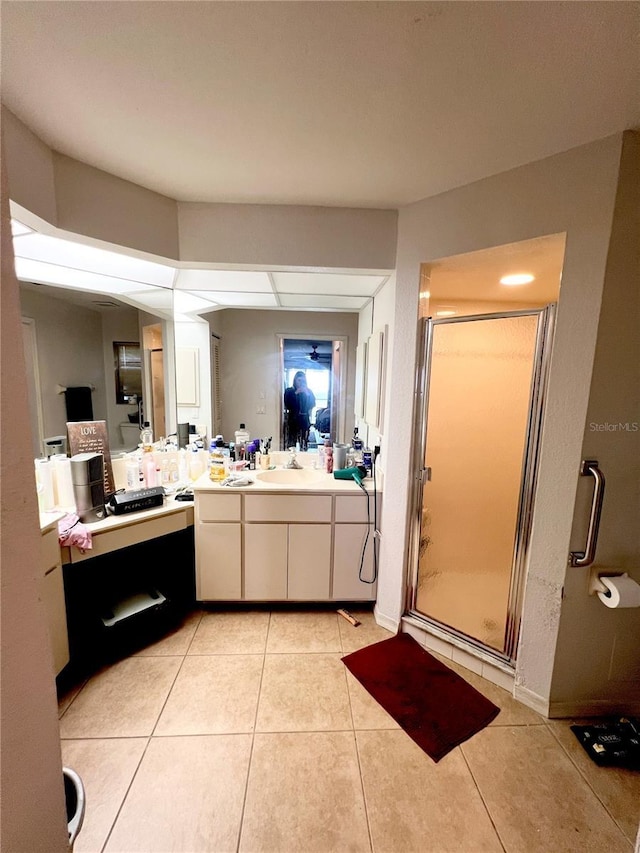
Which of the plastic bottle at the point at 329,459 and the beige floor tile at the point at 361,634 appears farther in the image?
the plastic bottle at the point at 329,459

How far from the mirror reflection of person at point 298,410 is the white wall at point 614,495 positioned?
5.78 feet

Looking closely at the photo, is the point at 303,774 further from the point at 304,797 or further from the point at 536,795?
the point at 536,795

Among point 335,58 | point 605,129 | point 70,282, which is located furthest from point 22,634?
point 605,129

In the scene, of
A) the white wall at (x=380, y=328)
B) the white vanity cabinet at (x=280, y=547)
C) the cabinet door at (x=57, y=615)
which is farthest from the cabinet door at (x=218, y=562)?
the white wall at (x=380, y=328)

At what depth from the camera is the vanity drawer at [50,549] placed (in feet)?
4.81

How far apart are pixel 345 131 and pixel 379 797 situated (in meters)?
2.47

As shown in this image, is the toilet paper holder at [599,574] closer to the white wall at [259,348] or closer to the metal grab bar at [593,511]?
the metal grab bar at [593,511]

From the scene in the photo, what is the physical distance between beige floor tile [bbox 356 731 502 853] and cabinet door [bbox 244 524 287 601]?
35.2 inches

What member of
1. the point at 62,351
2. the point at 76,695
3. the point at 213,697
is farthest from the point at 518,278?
the point at 76,695

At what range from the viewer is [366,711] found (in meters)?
1.55

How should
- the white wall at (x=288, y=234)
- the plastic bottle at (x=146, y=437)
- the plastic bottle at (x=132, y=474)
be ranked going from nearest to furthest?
1. the white wall at (x=288, y=234)
2. the plastic bottle at (x=132, y=474)
3. the plastic bottle at (x=146, y=437)

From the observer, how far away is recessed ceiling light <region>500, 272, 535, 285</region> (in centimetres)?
190

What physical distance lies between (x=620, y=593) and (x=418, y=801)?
1133mm

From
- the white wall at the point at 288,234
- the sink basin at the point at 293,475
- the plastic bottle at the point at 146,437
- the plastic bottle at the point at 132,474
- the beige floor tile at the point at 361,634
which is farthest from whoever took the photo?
the sink basin at the point at 293,475
